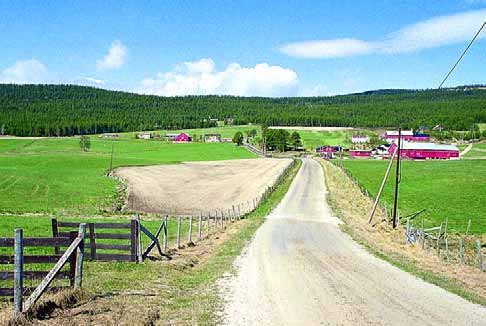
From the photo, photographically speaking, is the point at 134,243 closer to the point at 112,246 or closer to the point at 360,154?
the point at 112,246

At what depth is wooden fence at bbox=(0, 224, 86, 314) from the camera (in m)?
10.6

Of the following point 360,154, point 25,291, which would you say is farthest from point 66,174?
point 360,154

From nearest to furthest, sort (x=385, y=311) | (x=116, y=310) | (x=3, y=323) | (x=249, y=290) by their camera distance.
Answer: (x=3, y=323) → (x=116, y=310) → (x=385, y=311) → (x=249, y=290)

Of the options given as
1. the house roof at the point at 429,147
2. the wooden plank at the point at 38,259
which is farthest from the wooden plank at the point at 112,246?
the house roof at the point at 429,147

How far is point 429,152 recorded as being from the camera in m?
148

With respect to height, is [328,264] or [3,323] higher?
[3,323]

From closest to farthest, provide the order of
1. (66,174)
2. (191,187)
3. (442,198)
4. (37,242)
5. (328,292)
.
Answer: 1. (37,242)
2. (328,292)
3. (442,198)
4. (191,187)
5. (66,174)

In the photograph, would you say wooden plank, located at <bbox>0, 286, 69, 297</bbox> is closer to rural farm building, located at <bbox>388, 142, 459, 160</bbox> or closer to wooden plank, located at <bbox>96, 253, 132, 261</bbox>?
wooden plank, located at <bbox>96, 253, 132, 261</bbox>

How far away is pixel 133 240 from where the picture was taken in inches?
735

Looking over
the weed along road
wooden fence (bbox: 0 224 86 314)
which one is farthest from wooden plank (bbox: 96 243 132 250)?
wooden fence (bbox: 0 224 86 314)

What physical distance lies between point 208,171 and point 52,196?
45.6 meters

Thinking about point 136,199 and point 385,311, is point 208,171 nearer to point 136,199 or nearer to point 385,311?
point 136,199

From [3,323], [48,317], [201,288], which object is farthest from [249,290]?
[3,323]

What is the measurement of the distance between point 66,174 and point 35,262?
7452 cm
